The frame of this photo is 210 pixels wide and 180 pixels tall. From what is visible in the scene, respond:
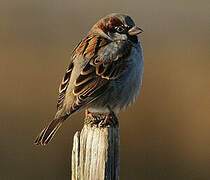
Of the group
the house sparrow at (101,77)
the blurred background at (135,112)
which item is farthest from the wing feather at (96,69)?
the blurred background at (135,112)

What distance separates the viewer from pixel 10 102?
8008 mm

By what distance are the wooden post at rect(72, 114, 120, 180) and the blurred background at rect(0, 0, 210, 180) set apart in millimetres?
3502

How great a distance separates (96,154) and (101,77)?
1291 millimetres

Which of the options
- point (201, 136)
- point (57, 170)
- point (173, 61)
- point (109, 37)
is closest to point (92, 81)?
point (109, 37)

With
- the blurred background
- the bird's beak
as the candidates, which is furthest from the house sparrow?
the blurred background

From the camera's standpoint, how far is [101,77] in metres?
4.60

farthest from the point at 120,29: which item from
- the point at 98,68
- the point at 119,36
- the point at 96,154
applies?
the point at 96,154

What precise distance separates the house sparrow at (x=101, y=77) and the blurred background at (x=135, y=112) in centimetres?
250

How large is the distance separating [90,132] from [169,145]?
3.90 metres

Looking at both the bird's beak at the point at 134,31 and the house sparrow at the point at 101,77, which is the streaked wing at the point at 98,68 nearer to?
the house sparrow at the point at 101,77

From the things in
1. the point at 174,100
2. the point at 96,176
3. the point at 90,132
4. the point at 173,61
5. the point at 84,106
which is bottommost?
the point at 96,176

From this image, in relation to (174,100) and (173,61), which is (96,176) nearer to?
(174,100)

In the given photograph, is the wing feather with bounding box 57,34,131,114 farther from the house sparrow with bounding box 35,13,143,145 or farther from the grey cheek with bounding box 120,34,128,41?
the grey cheek with bounding box 120,34,128,41

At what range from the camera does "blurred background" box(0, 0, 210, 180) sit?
712 centimetres
